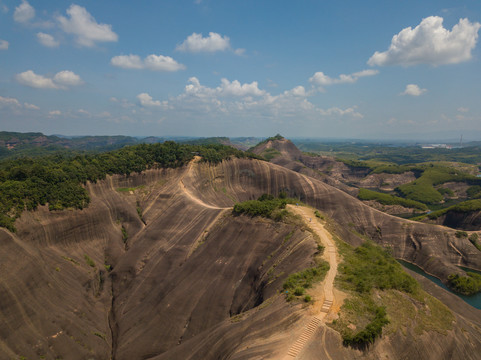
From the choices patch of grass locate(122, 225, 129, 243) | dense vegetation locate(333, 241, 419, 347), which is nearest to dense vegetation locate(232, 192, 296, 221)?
dense vegetation locate(333, 241, 419, 347)

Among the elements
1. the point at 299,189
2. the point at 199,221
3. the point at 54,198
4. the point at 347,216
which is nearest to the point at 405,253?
the point at 347,216

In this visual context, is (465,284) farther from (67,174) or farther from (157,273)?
(67,174)

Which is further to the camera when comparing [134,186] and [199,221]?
[134,186]

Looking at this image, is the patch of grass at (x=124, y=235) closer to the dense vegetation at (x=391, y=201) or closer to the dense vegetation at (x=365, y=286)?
the dense vegetation at (x=365, y=286)

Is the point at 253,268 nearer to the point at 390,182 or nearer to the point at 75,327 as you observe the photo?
the point at 75,327

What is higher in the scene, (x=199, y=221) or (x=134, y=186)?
(x=134, y=186)

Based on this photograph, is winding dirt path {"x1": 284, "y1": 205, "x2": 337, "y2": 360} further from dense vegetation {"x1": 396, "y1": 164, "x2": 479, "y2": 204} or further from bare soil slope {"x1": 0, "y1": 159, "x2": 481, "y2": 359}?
dense vegetation {"x1": 396, "y1": 164, "x2": 479, "y2": 204}
